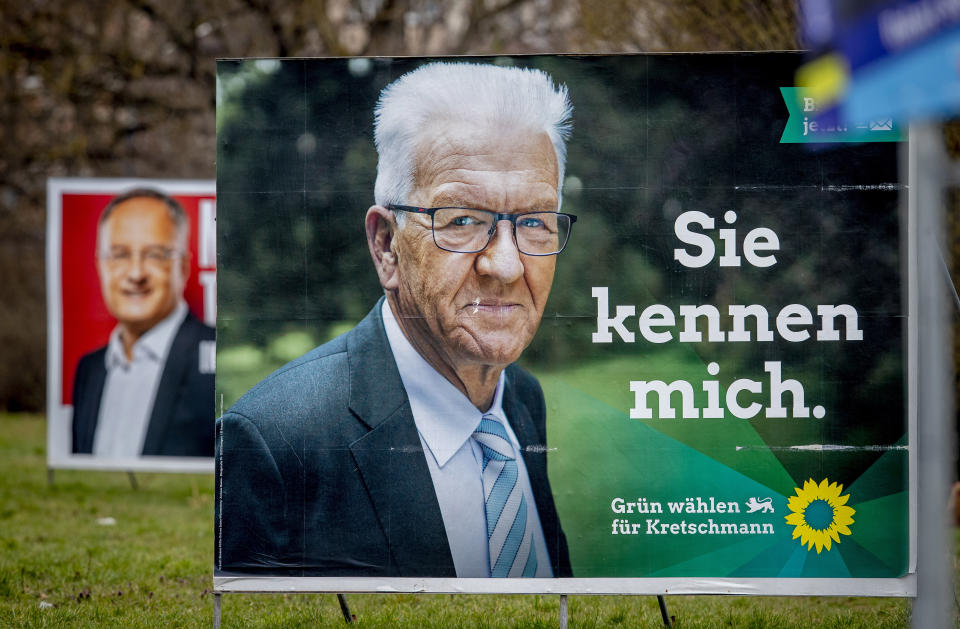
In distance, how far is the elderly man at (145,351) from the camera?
40.3 feet

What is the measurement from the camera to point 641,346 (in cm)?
553

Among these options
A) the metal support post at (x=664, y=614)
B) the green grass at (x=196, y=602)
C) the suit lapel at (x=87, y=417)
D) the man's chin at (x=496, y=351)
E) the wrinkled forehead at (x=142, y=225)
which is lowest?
the green grass at (x=196, y=602)

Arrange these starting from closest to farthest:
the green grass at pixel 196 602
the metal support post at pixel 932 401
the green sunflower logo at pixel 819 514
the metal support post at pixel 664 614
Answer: the metal support post at pixel 932 401, the green sunflower logo at pixel 819 514, the metal support post at pixel 664 614, the green grass at pixel 196 602

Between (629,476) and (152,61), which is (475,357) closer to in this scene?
(629,476)

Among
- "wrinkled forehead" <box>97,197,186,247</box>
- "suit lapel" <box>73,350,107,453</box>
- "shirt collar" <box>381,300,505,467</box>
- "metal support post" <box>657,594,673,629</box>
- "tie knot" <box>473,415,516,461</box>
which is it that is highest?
"wrinkled forehead" <box>97,197,186,247</box>

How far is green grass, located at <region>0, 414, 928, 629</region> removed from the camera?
680 cm

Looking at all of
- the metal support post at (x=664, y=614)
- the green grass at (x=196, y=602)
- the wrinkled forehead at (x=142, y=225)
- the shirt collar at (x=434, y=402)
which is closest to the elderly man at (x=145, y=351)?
the wrinkled forehead at (x=142, y=225)

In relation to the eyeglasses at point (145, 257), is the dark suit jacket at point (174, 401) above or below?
below

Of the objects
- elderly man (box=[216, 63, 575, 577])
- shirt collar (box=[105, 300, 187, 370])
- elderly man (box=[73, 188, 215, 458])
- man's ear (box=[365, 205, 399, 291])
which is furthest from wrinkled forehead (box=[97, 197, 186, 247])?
man's ear (box=[365, 205, 399, 291])

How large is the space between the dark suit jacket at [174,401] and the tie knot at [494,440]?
727 centimetres

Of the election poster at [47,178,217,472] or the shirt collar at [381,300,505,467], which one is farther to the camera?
the election poster at [47,178,217,472]

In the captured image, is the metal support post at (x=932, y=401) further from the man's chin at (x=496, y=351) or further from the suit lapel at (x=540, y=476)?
the man's chin at (x=496, y=351)

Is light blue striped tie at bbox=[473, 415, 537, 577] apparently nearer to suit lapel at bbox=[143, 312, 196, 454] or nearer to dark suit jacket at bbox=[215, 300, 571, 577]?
dark suit jacket at bbox=[215, 300, 571, 577]

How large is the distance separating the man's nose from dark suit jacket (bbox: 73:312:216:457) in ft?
24.4
